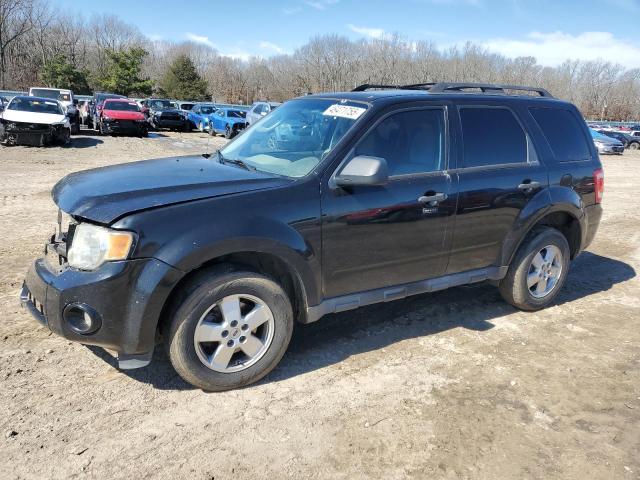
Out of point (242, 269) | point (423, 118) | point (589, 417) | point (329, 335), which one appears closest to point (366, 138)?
point (423, 118)

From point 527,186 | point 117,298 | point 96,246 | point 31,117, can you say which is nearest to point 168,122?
point 31,117

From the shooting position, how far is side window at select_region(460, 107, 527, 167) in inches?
167

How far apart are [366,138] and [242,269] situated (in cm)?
130

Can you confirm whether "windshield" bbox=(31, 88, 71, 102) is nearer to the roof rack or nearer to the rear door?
the roof rack

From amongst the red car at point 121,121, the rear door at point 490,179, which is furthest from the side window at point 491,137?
the red car at point 121,121

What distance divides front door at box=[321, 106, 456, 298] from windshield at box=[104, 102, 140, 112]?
70.5ft

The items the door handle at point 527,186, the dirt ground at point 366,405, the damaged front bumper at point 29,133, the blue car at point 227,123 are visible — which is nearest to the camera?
the dirt ground at point 366,405

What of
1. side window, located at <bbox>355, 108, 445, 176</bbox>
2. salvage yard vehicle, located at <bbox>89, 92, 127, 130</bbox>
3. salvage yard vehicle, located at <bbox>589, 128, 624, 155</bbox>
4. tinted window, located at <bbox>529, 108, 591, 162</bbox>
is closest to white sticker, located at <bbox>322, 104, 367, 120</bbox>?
side window, located at <bbox>355, 108, 445, 176</bbox>

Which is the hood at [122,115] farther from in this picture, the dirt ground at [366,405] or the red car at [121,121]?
the dirt ground at [366,405]

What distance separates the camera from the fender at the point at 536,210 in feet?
14.8

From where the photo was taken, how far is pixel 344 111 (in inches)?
155

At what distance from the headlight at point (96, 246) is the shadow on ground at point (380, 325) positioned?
3.15 feet

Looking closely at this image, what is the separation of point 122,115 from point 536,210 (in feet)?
69.4

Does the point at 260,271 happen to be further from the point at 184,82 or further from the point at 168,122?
the point at 184,82
